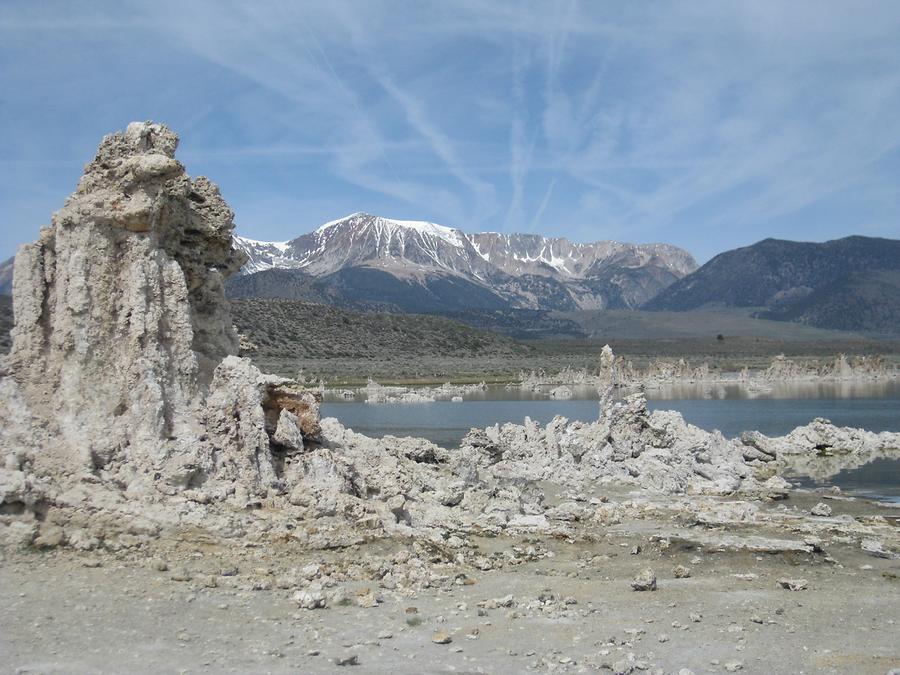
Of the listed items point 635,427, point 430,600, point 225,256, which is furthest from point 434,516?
point 635,427

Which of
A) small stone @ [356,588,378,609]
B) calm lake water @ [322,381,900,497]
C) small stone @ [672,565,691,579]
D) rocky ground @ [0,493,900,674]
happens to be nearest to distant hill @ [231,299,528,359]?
calm lake water @ [322,381,900,497]

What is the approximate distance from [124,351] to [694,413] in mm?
42968

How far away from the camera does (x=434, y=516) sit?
14430 mm

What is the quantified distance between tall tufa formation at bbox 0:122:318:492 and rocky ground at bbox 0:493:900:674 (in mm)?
1782

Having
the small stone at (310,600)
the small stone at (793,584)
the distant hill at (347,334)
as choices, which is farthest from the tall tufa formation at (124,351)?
the distant hill at (347,334)

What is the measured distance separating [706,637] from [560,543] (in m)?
5.16

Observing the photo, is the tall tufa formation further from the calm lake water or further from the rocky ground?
the calm lake water

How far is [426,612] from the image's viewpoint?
9188mm

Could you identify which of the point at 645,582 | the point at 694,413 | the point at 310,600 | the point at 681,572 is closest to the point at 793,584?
the point at 681,572

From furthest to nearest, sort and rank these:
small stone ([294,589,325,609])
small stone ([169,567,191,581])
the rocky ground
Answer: small stone ([169,567,191,581]) < small stone ([294,589,325,609]) < the rocky ground

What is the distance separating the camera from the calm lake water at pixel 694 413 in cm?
3413

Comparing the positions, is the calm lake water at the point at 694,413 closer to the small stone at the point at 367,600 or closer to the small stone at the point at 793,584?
the small stone at the point at 793,584

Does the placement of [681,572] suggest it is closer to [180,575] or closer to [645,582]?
[645,582]

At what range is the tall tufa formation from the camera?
11.5 metres
